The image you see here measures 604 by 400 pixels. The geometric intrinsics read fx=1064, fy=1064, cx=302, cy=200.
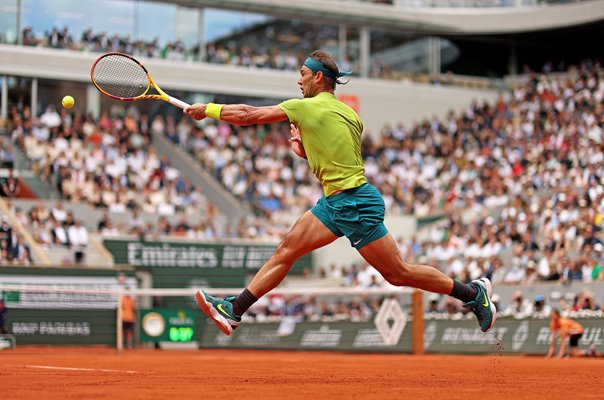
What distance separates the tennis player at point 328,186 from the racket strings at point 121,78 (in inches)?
56.8

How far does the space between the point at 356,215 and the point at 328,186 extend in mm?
373

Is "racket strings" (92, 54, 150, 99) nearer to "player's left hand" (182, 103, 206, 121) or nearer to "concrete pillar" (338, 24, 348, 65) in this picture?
"player's left hand" (182, 103, 206, 121)

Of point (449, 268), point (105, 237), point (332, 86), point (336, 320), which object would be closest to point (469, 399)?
point (332, 86)

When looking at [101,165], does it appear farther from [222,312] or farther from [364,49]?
[222,312]

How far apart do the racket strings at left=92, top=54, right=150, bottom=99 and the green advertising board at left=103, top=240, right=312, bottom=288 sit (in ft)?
68.0

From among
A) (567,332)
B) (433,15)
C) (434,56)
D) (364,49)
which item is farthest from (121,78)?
(434,56)

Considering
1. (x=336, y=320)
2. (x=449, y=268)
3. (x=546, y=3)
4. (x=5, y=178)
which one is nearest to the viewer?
(x=336, y=320)

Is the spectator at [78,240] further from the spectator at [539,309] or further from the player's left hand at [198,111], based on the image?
the player's left hand at [198,111]

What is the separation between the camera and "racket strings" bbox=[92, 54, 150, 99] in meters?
10.6

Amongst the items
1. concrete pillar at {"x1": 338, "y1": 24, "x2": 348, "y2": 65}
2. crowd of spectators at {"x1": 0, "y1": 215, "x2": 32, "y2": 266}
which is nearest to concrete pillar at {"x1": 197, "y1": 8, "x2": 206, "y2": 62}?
concrete pillar at {"x1": 338, "y1": 24, "x2": 348, "y2": 65}

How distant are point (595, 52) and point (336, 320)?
2527 cm

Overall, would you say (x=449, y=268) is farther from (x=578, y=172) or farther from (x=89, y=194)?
(x=89, y=194)

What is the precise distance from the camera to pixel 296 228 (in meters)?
9.34

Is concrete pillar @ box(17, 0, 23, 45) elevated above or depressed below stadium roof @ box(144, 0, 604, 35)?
below
